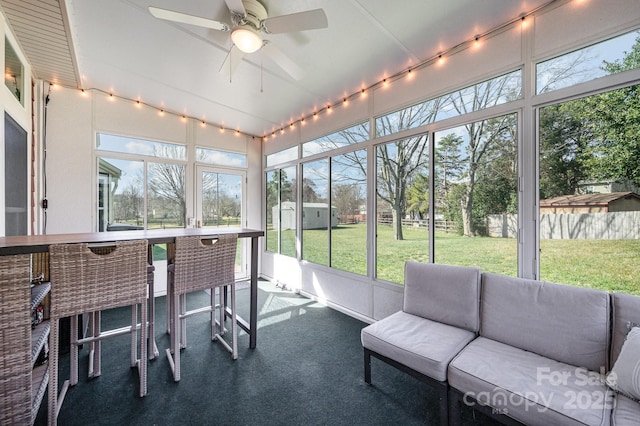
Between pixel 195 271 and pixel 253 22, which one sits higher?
pixel 253 22

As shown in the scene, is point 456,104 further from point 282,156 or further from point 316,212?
point 282,156

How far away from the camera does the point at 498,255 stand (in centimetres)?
238

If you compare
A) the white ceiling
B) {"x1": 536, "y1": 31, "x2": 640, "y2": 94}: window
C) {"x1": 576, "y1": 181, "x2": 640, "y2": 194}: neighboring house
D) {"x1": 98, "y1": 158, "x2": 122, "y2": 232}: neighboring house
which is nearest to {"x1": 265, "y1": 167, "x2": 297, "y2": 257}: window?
the white ceiling

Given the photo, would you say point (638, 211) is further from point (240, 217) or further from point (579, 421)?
point (240, 217)

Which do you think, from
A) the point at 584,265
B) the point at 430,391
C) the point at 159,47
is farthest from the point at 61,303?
the point at 584,265

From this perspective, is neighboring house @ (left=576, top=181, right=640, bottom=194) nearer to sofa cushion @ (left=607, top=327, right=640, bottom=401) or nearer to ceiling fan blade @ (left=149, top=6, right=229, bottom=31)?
sofa cushion @ (left=607, top=327, right=640, bottom=401)

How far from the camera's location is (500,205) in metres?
2.36

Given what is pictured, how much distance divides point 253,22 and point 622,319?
10.5 ft

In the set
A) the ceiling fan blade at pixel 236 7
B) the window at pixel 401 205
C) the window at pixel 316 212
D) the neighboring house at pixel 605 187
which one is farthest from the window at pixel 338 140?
the neighboring house at pixel 605 187

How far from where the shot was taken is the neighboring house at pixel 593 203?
1.80 metres

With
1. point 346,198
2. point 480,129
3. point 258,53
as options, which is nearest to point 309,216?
point 346,198

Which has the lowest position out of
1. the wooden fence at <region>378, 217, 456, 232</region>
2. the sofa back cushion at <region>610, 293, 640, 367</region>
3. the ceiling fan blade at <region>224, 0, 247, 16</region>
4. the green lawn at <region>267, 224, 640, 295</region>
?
the sofa back cushion at <region>610, 293, 640, 367</region>

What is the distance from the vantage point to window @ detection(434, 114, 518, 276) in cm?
230

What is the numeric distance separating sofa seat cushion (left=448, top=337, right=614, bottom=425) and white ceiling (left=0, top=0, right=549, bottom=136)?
8.50 ft
